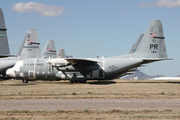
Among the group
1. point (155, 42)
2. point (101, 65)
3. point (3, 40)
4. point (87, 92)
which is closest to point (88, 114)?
point (87, 92)

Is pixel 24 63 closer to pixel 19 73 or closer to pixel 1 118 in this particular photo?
pixel 19 73

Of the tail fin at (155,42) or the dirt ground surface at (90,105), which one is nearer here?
the dirt ground surface at (90,105)

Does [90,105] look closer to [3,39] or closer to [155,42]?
[3,39]

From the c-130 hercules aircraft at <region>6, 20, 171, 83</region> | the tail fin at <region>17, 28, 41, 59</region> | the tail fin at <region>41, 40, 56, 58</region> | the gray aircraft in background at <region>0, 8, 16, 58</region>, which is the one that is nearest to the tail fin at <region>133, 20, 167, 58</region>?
the c-130 hercules aircraft at <region>6, 20, 171, 83</region>

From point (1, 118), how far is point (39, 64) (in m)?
25.6

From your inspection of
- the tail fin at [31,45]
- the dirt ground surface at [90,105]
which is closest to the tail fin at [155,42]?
the dirt ground surface at [90,105]

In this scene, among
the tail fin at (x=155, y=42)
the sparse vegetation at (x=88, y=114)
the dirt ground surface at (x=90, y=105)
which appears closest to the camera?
the sparse vegetation at (x=88, y=114)

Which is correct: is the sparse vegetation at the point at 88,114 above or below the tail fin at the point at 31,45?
below

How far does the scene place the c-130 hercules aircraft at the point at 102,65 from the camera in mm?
33438

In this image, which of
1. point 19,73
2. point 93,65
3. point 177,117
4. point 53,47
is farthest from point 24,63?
point 177,117

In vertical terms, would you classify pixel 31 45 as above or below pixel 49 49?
below

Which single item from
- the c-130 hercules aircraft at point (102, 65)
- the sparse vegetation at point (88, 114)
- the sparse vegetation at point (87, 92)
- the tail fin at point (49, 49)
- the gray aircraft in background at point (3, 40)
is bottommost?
the sparse vegetation at point (88, 114)

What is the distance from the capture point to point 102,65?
34156mm

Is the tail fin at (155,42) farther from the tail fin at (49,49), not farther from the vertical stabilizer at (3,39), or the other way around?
the tail fin at (49,49)
